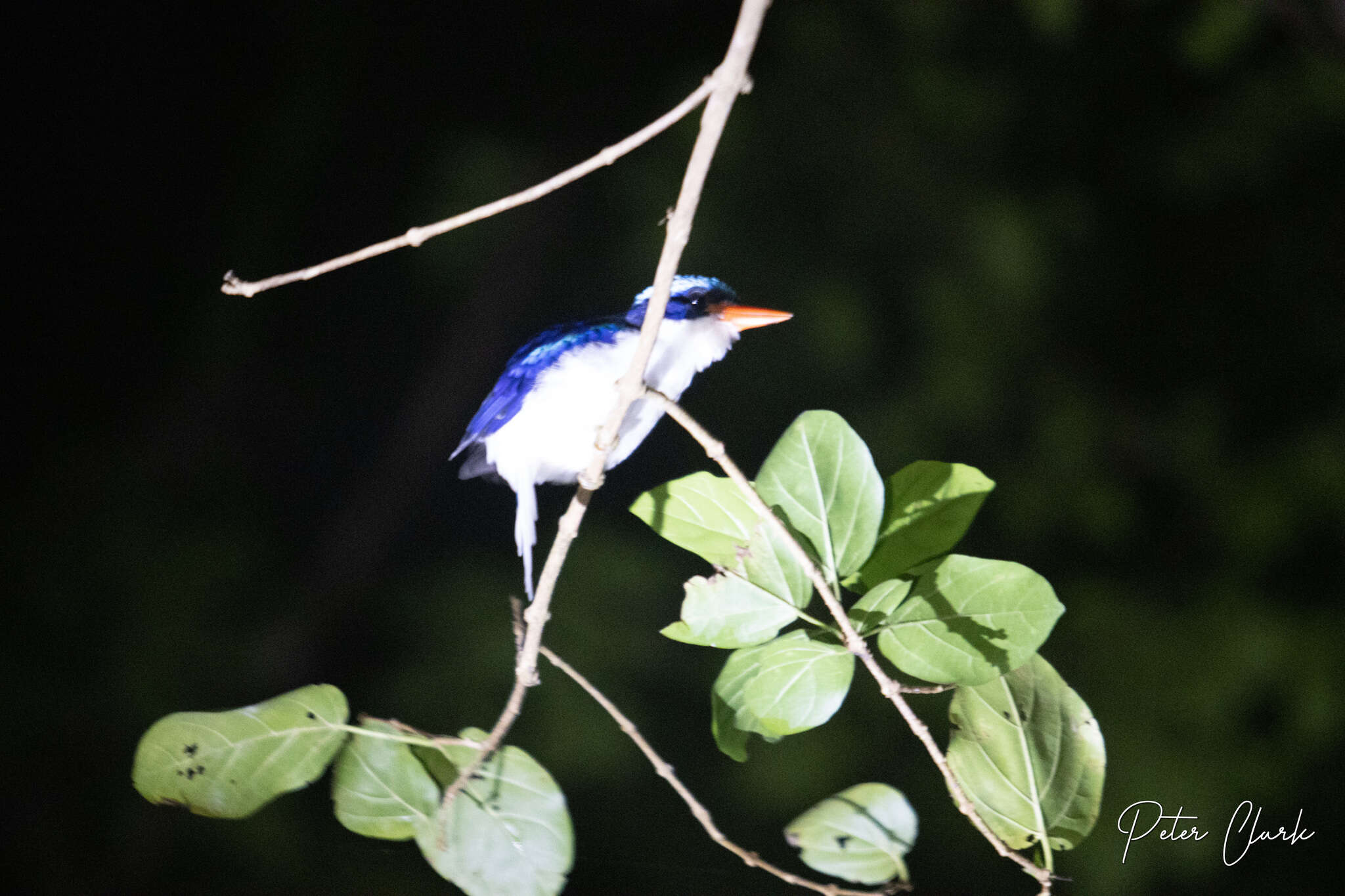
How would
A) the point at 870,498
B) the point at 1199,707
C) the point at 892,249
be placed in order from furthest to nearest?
the point at 1199,707 < the point at 892,249 < the point at 870,498

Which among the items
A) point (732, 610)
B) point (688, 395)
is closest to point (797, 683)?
point (732, 610)

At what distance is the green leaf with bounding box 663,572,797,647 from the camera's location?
1.45ft

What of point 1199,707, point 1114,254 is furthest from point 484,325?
point 1199,707

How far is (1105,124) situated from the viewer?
1002mm

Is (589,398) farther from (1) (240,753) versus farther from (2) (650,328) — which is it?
(1) (240,753)

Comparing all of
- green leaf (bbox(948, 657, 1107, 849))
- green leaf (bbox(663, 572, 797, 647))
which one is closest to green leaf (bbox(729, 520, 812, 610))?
green leaf (bbox(663, 572, 797, 647))

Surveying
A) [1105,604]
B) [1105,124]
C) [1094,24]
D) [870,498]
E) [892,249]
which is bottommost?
[1105,604]

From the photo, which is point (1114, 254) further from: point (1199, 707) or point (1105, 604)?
point (1199, 707)

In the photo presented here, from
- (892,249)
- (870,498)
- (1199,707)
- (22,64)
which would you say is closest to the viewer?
(870,498)

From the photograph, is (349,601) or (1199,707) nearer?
(349,601)

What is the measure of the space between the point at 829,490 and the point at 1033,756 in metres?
0.17

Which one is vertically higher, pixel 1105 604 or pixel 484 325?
pixel 484 325

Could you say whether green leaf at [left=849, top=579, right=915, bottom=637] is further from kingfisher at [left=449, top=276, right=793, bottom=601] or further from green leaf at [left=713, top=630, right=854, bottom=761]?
kingfisher at [left=449, top=276, right=793, bottom=601]

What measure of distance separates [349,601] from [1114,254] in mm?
853
